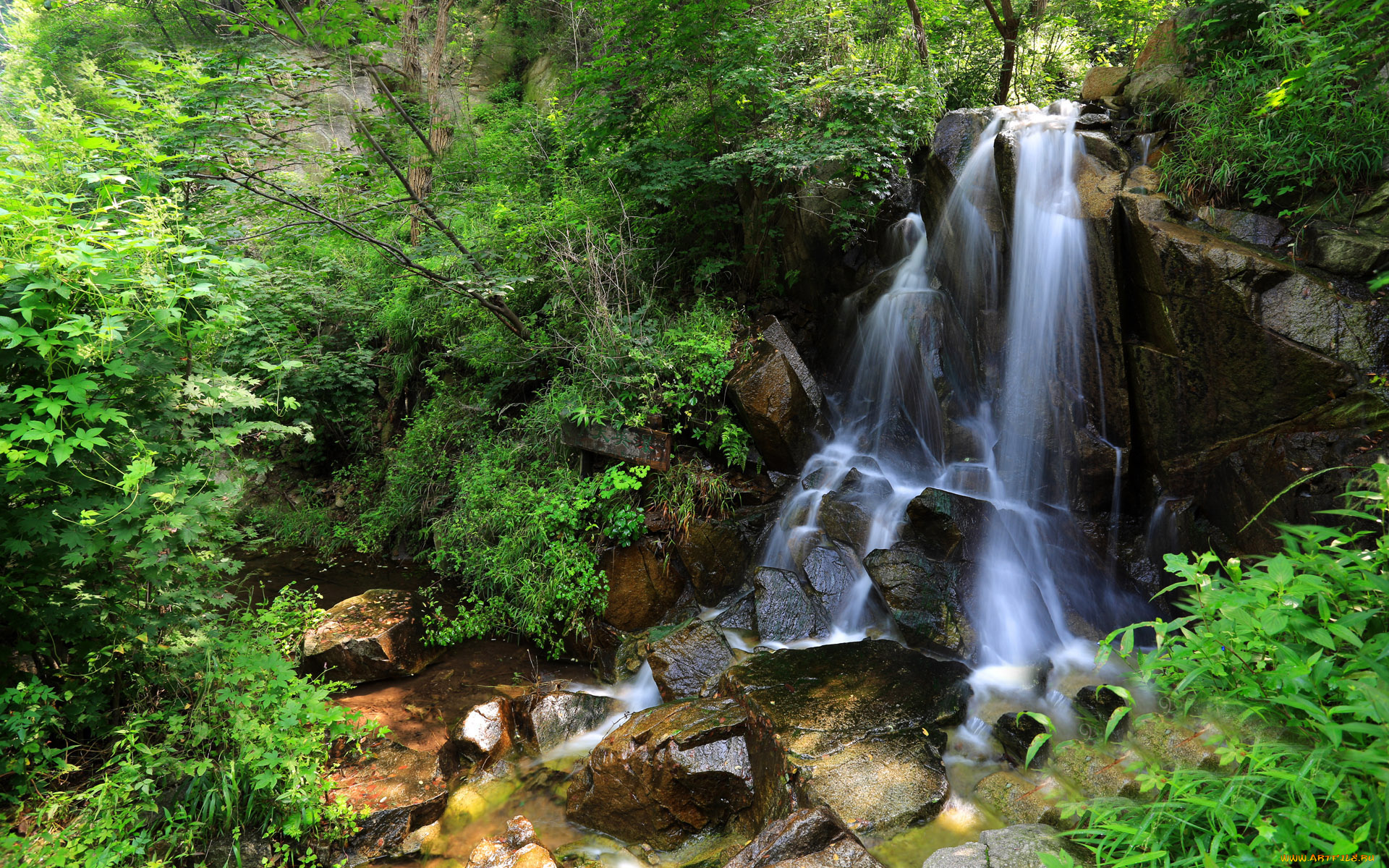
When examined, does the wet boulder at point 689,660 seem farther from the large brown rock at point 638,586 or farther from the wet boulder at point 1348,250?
the wet boulder at point 1348,250

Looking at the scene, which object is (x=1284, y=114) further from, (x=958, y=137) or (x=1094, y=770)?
(x=1094, y=770)

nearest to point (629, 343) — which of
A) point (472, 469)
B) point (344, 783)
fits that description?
point (472, 469)

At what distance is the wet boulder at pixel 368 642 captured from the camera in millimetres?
4879

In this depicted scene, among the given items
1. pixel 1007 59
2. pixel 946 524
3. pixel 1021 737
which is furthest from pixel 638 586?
pixel 1007 59

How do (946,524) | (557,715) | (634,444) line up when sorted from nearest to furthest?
(557,715) → (946,524) → (634,444)

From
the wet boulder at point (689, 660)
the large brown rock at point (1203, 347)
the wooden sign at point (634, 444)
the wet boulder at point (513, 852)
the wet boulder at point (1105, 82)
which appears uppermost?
the wet boulder at point (1105, 82)

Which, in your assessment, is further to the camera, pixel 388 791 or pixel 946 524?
pixel 946 524

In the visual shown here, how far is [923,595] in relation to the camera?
4.86 metres

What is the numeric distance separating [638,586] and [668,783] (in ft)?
7.07

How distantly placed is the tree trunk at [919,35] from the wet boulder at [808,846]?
27.6 feet

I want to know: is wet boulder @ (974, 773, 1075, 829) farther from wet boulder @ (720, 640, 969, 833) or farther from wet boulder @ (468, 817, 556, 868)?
wet boulder @ (468, 817, 556, 868)

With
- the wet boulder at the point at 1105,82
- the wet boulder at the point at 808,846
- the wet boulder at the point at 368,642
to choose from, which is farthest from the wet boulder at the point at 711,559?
the wet boulder at the point at 1105,82

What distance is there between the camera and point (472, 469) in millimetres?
6594

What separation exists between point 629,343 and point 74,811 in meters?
4.89
